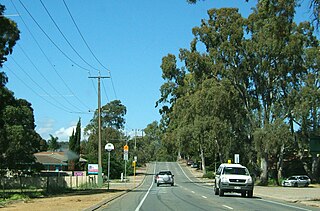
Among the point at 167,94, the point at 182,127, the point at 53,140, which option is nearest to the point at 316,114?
the point at 182,127

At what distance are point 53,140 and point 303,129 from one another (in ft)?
336

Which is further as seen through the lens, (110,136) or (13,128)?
(110,136)

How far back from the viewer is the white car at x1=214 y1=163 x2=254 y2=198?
30.5 m

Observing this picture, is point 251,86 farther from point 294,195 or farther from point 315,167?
point 294,195

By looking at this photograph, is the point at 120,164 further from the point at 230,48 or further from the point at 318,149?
the point at 318,149

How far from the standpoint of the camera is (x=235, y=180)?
100.0ft

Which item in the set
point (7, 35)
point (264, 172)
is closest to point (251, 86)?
point (264, 172)

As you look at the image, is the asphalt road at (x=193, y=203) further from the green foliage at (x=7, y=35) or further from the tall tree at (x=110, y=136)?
the tall tree at (x=110, y=136)

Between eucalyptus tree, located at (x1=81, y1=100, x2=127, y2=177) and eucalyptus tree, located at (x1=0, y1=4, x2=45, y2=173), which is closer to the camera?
eucalyptus tree, located at (x1=0, y1=4, x2=45, y2=173)

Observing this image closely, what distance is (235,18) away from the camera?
58344mm

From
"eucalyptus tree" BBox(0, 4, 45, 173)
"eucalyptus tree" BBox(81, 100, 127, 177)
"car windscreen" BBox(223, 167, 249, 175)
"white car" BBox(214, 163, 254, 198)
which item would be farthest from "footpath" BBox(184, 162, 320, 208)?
"eucalyptus tree" BBox(81, 100, 127, 177)

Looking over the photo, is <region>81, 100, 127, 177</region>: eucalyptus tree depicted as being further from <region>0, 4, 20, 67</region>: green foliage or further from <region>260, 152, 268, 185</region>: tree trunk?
<region>0, 4, 20, 67</region>: green foliage

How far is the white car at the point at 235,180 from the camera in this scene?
100 ft

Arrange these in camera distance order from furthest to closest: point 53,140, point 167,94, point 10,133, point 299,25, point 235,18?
1. point 53,140
2. point 167,94
3. point 235,18
4. point 299,25
5. point 10,133
